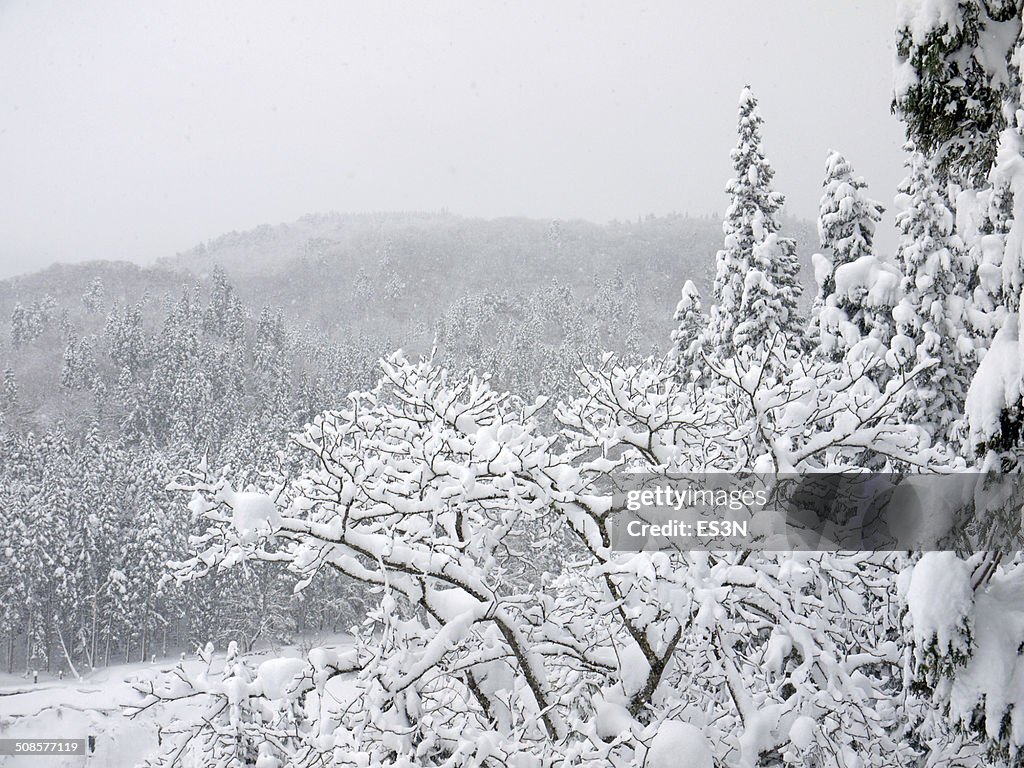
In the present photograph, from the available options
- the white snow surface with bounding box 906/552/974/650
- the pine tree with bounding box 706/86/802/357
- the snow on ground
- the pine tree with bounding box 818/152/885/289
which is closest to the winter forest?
the white snow surface with bounding box 906/552/974/650

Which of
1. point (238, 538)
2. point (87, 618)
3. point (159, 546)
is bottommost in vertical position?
point (87, 618)

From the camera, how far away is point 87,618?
4972 centimetres

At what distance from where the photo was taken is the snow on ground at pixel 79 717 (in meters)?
31.4

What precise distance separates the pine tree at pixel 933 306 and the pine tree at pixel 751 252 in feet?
15.7

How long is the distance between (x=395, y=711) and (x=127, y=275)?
204 metres

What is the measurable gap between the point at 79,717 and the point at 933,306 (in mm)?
39912

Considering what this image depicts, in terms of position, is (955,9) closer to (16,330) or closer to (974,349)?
(974,349)

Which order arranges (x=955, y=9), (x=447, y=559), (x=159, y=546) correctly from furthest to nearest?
(x=159, y=546) → (x=447, y=559) → (x=955, y=9)

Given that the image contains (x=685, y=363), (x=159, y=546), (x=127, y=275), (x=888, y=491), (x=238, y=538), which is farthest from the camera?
(x=127, y=275)

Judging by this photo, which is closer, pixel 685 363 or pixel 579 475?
pixel 579 475

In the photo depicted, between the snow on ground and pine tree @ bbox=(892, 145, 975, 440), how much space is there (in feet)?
78.1

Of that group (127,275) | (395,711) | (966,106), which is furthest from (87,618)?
(127,275)

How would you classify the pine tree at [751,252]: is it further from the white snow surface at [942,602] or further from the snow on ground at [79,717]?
the snow on ground at [79,717]

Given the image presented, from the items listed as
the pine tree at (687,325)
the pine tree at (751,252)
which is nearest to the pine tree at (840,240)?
the pine tree at (751,252)
